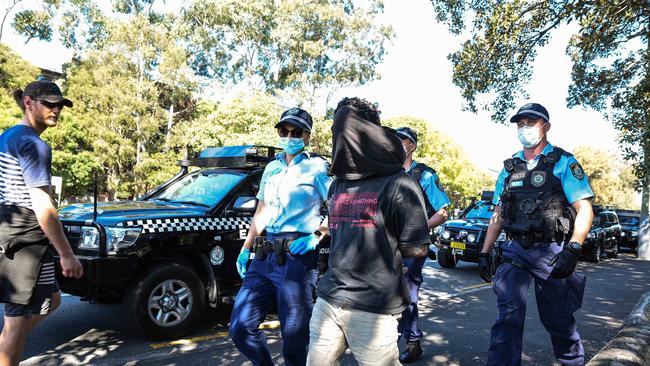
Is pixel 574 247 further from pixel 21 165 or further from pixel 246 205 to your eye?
pixel 21 165

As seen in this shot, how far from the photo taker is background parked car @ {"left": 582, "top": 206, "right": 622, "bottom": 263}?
13.9 meters

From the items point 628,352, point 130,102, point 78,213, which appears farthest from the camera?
point 130,102

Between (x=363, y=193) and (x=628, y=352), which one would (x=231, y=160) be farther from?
(x=628, y=352)

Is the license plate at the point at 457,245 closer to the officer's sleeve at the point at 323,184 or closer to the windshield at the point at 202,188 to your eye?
the windshield at the point at 202,188

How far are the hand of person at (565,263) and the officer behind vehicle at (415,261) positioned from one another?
1.07m

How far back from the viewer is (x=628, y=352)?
2.56 meters

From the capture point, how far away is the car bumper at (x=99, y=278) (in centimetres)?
423

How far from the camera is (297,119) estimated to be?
3561 mm

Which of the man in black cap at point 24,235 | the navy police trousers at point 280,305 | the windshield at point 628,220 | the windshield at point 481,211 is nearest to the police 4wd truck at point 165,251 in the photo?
the navy police trousers at point 280,305

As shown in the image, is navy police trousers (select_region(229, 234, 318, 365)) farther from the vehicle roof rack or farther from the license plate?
the license plate

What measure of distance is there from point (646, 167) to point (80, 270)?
1425cm

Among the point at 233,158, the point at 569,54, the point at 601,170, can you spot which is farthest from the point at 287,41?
the point at 601,170

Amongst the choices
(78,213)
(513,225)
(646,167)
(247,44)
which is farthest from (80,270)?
(247,44)

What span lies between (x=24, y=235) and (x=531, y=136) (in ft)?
11.2
